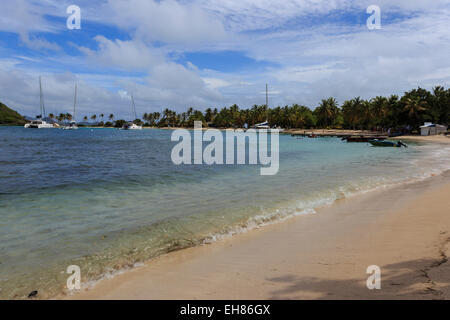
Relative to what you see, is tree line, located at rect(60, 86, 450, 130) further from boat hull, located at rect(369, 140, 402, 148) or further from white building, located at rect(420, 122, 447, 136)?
boat hull, located at rect(369, 140, 402, 148)

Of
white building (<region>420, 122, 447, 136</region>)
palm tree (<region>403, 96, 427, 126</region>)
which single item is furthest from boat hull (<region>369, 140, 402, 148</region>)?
palm tree (<region>403, 96, 427, 126</region>)

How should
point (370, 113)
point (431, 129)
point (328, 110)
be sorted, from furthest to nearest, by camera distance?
point (328, 110) → point (370, 113) → point (431, 129)

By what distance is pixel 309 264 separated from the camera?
5895 mm

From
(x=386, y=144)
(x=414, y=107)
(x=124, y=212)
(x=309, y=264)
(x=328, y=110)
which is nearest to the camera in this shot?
(x=309, y=264)

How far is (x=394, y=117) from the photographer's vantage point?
3605 inches

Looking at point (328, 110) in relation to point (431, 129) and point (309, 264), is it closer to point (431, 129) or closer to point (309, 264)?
point (431, 129)

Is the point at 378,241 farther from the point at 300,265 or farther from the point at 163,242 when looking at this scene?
the point at 163,242

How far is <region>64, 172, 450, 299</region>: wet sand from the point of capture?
4770 mm

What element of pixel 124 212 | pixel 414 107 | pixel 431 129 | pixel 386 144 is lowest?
pixel 124 212

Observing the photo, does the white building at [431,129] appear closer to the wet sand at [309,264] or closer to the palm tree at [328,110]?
the palm tree at [328,110]

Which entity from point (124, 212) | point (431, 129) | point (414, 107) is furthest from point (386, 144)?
point (124, 212)

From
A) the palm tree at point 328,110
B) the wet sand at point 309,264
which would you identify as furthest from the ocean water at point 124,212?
the palm tree at point 328,110

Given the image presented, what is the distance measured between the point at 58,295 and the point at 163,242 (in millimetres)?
2770
